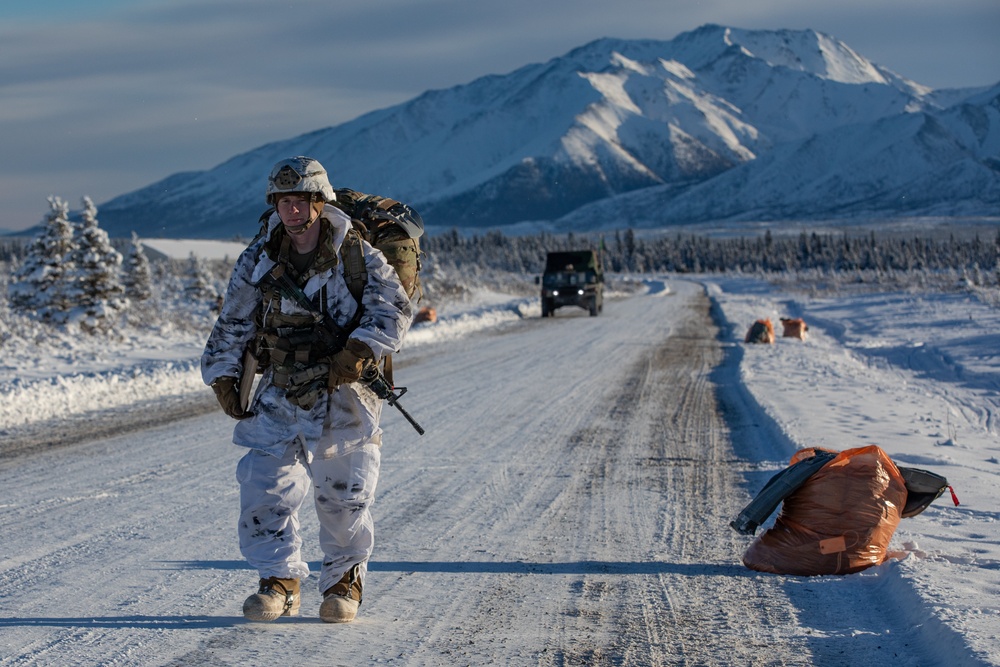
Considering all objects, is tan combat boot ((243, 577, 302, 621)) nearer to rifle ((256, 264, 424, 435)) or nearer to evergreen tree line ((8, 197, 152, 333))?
rifle ((256, 264, 424, 435))

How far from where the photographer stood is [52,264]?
37469mm

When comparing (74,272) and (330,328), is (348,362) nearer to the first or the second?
(330,328)

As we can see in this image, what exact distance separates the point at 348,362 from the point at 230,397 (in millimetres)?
616

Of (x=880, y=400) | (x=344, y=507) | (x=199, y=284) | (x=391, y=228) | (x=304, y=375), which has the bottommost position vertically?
(x=880, y=400)

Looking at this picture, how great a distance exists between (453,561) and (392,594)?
0.72 m

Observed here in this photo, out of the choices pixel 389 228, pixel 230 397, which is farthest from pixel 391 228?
pixel 230 397

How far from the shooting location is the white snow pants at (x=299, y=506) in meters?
5.11

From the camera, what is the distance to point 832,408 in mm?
13125

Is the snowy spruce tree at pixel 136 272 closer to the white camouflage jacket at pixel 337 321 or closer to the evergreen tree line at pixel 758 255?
the evergreen tree line at pixel 758 255

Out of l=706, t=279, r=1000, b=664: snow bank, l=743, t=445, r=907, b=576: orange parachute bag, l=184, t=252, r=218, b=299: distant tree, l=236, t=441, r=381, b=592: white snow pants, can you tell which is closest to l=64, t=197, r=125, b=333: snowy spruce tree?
l=184, t=252, r=218, b=299: distant tree

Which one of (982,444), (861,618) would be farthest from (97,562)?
(982,444)

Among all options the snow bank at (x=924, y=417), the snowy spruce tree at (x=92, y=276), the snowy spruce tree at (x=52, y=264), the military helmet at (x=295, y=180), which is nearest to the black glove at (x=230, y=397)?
the military helmet at (x=295, y=180)

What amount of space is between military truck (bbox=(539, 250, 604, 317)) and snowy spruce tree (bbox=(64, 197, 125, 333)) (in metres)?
14.1

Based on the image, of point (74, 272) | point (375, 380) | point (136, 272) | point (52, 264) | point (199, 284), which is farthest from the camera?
point (136, 272)
